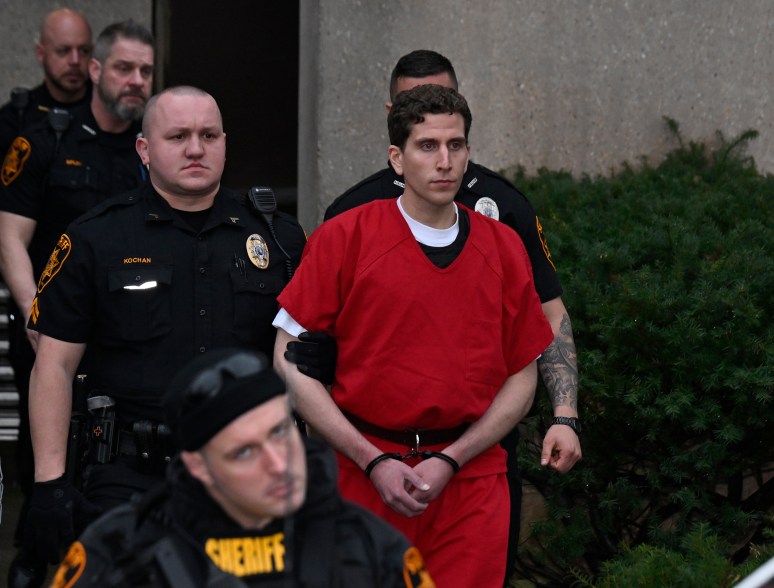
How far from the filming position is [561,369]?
452 centimetres

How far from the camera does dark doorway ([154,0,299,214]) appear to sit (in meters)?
8.00

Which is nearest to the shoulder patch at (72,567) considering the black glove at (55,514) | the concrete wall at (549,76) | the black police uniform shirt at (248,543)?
the black police uniform shirt at (248,543)

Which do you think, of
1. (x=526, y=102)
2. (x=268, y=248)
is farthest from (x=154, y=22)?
(x=268, y=248)

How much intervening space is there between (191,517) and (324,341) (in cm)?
141

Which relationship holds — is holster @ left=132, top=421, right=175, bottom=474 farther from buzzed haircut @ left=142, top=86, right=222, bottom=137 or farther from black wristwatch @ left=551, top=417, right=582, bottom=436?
black wristwatch @ left=551, top=417, right=582, bottom=436

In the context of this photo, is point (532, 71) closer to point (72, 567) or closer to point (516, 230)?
point (516, 230)

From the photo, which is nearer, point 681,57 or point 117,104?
point 117,104

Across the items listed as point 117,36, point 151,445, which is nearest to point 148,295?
point 151,445

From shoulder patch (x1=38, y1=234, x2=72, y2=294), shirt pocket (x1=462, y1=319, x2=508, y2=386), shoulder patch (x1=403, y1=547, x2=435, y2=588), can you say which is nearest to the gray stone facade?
shoulder patch (x1=38, y1=234, x2=72, y2=294)

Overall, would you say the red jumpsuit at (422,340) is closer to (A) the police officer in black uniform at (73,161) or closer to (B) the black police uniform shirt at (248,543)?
(B) the black police uniform shirt at (248,543)

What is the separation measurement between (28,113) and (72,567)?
151 inches

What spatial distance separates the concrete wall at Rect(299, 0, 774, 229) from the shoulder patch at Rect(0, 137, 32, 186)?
1.77 metres

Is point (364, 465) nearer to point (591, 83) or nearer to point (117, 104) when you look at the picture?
point (117, 104)

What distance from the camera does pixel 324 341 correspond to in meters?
4.09
